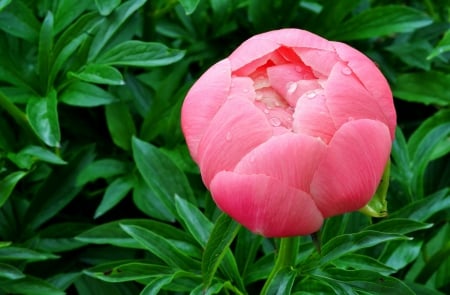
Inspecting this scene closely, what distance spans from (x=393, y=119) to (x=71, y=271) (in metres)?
0.62

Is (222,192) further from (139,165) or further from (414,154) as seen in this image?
(414,154)

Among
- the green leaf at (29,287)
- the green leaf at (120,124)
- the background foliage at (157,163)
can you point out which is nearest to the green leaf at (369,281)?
the background foliage at (157,163)

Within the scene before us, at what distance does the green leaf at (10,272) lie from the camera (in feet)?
3.35

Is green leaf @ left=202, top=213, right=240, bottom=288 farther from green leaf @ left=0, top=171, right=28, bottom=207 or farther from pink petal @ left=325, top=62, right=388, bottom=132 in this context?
green leaf @ left=0, top=171, right=28, bottom=207

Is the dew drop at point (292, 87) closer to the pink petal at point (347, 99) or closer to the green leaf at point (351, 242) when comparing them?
the pink petal at point (347, 99)

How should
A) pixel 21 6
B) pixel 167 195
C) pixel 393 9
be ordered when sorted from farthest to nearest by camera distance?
1. pixel 393 9
2. pixel 21 6
3. pixel 167 195

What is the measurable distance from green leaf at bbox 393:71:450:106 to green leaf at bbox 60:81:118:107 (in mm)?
546

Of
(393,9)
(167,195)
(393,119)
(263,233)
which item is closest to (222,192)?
(263,233)

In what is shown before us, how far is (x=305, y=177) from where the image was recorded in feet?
2.38

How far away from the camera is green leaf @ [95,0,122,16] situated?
1.08 m

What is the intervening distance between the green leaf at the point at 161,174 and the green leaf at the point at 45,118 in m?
0.12

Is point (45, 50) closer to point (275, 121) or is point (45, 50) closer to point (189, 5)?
point (189, 5)

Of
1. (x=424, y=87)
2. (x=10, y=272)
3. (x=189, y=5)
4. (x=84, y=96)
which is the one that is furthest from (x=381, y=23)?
(x=10, y=272)

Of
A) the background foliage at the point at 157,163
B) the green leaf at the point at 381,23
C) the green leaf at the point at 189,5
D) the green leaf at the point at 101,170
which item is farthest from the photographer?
the green leaf at the point at 381,23
